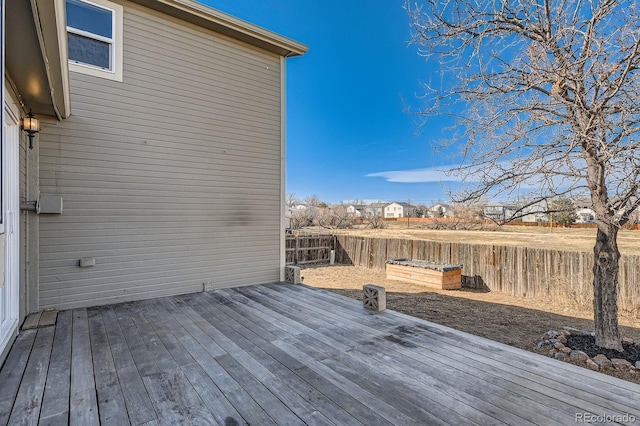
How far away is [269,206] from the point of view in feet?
19.0

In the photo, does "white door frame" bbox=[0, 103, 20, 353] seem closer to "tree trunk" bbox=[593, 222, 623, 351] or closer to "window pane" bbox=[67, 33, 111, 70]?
"window pane" bbox=[67, 33, 111, 70]

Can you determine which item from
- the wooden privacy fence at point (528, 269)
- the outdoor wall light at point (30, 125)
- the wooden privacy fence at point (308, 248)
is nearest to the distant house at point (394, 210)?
the wooden privacy fence at point (308, 248)

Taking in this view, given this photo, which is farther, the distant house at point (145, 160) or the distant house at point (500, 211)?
the distant house at point (500, 211)

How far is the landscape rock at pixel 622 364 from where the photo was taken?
3621 millimetres

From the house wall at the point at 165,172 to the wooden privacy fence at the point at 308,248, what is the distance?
5.96m

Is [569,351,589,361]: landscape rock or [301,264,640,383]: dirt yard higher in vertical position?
[569,351,589,361]: landscape rock

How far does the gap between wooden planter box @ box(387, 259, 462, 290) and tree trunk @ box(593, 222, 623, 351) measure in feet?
14.4

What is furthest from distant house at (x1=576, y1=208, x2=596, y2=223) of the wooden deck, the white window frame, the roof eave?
the white window frame

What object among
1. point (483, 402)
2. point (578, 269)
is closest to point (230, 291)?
point (483, 402)

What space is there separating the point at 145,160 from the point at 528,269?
27.2 ft

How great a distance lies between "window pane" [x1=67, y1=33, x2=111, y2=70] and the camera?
4.20m

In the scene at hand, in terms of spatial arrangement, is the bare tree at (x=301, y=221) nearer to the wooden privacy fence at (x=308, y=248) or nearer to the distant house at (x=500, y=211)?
the wooden privacy fence at (x=308, y=248)

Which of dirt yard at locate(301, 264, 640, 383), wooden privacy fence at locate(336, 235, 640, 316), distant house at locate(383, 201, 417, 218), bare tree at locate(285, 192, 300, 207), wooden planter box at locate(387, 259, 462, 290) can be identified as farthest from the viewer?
distant house at locate(383, 201, 417, 218)

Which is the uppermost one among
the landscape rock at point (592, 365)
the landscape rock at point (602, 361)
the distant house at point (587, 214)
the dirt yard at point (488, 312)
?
the distant house at point (587, 214)
